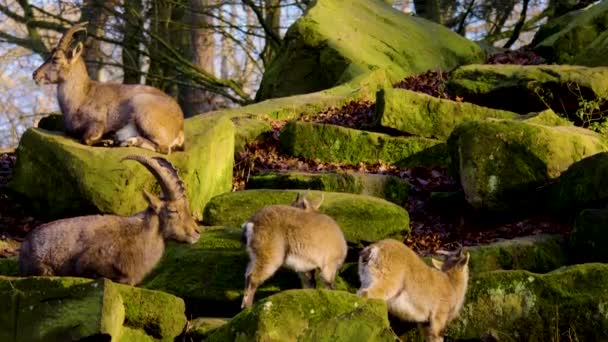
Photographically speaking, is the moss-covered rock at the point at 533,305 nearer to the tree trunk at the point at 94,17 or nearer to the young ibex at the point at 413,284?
the young ibex at the point at 413,284

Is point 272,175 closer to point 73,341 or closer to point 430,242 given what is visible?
point 430,242

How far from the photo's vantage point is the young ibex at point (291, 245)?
8414mm

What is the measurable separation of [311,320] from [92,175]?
4.27 metres

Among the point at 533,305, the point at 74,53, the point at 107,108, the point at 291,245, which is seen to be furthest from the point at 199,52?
the point at 533,305

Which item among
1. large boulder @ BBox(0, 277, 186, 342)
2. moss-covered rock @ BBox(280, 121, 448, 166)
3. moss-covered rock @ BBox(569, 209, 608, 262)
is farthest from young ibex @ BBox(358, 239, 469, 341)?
moss-covered rock @ BBox(280, 121, 448, 166)

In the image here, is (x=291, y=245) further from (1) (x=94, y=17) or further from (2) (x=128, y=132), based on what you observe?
(1) (x=94, y=17)

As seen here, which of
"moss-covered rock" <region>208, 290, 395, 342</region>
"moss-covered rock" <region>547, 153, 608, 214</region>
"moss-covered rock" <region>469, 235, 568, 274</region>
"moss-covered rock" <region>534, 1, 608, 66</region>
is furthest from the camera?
"moss-covered rock" <region>534, 1, 608, 66</region>

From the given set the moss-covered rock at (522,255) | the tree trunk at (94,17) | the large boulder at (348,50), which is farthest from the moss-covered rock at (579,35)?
the tree trunk at (94,17)

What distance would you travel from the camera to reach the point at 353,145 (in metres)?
13.7

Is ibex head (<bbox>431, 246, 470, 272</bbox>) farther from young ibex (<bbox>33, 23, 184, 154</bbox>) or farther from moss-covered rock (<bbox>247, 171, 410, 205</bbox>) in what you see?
young ibex (<bbox>33, 23, 184, 154</bbox>)

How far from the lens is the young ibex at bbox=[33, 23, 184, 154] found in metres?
11.3

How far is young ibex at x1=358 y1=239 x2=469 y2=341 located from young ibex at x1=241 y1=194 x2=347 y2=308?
1.50 ft

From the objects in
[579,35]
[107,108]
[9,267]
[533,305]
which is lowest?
[9,267]

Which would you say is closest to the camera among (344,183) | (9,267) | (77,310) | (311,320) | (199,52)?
(311,320)
